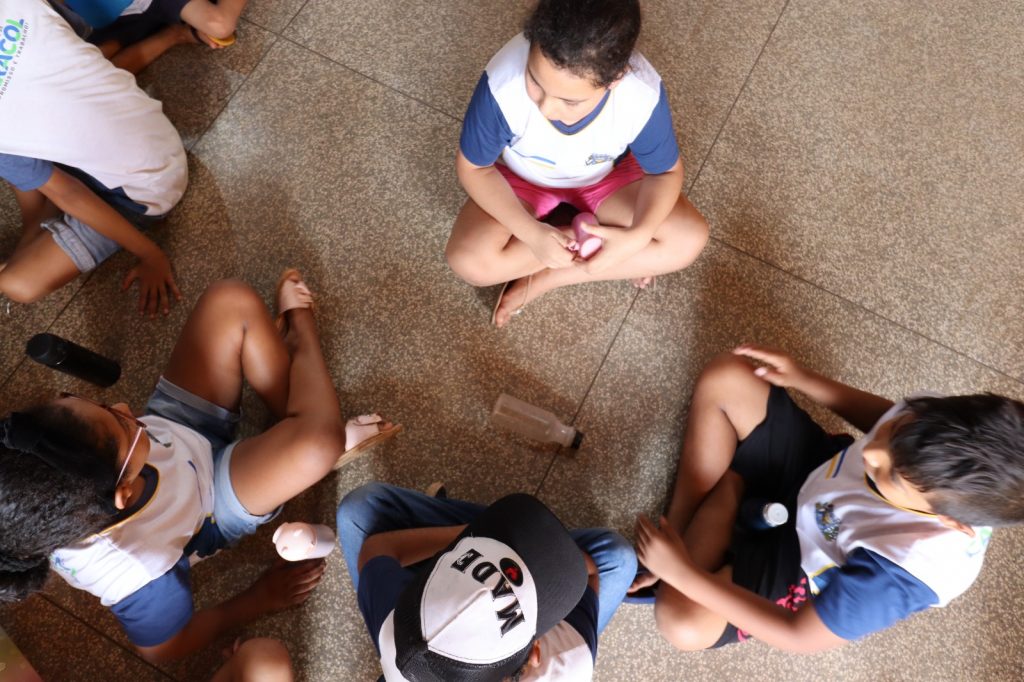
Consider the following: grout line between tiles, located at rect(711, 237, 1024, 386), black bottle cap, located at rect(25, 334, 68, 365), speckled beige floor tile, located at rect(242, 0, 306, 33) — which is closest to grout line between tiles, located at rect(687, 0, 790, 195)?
grout line between tiles, located at rect(711, 237, 1024, 386)

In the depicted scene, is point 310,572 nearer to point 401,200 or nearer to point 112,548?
point 112,548

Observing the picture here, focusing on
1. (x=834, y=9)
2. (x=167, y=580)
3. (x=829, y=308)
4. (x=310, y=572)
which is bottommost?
(x=310, y=572)

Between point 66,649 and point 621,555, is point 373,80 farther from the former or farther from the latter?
point 66,649

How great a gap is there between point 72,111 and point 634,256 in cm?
89

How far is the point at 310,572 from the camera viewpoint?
1.12 meters

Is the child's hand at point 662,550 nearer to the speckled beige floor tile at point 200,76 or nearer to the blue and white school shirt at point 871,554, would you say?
the blue and white school shirt at point 871,554

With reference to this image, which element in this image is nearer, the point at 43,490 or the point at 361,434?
the point at 43,490

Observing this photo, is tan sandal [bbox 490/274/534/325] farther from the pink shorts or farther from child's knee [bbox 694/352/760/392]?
child's knee [bbox 694/352/760/392]

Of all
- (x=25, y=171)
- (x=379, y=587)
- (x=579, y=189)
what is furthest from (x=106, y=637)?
(x=579, y=189)

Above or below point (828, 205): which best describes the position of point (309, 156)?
below

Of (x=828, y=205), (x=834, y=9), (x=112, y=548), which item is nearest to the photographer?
(x=112, y=548)

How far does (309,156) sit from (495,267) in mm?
497

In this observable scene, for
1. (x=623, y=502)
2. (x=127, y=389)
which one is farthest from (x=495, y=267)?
(x=127, y=389)

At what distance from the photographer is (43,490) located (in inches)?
29.3
